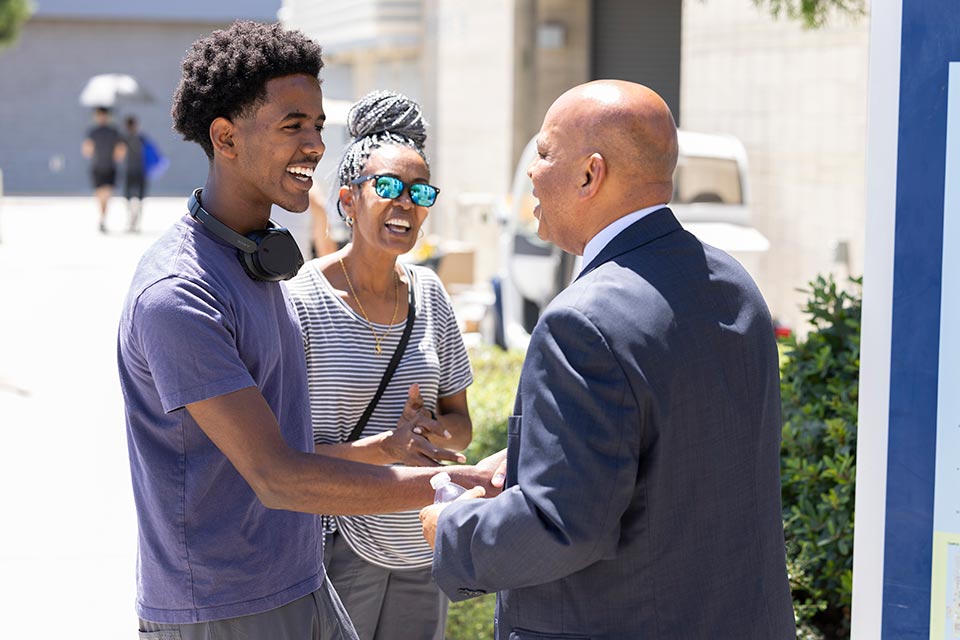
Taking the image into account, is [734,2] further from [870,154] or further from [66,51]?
[66,51]

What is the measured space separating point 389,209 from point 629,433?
1570mm

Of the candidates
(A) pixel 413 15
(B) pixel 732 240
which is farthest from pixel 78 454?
(A) pixel 413 15

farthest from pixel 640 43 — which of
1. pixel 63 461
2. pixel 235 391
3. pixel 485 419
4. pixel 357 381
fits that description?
pixel 235 391

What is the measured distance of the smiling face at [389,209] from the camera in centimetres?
354

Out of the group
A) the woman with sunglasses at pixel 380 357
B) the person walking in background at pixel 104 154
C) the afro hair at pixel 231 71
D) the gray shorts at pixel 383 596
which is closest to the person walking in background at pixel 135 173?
the person walking in background at pixel 104 154

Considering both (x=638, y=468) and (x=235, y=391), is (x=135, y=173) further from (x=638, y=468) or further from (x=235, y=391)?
(x=638, y=468)

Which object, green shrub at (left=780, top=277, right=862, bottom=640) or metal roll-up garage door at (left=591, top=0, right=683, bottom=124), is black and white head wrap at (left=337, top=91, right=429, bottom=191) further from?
metal roll-up garage door at (left=591, top=0, right=683, bottom=124)

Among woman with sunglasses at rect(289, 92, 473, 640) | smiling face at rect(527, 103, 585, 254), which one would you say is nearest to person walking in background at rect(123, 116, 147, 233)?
woman with sunglasses at rect(289, 92, 473, 640)

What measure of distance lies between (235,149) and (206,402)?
1.84 ft

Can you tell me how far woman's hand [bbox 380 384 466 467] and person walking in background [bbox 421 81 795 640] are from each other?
0.60 m

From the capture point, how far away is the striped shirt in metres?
3.41

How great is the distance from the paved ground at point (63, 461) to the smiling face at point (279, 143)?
3302 millimetres

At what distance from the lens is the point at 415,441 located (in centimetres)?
305

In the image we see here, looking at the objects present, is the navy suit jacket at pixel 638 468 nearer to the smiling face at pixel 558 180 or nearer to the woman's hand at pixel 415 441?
the smiling face at pixel 558 180
